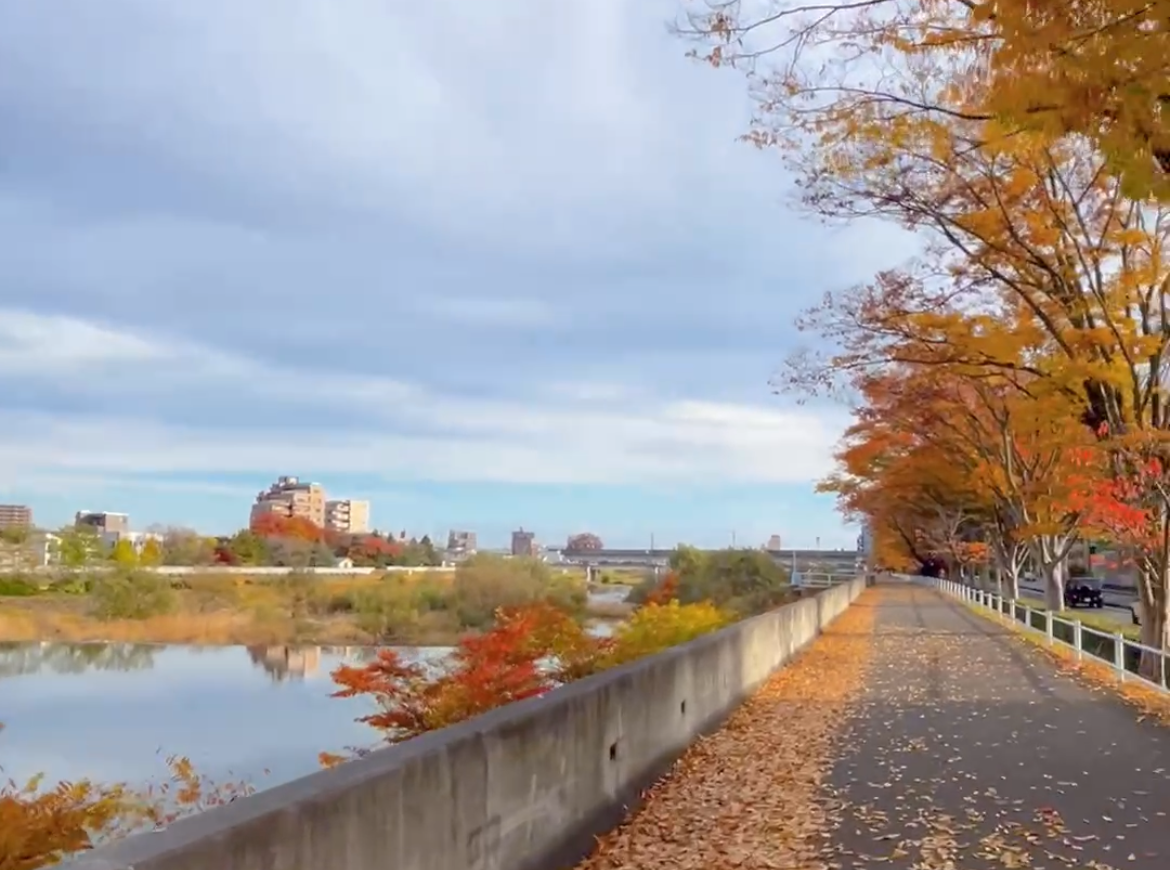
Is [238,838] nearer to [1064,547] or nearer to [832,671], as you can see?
[832,671]

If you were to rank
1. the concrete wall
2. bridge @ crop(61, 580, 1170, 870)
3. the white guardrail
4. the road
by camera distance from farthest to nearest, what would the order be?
the road < the white guardrail < bridge @ crop(61, 580, 1170, 870) < the concrete wall

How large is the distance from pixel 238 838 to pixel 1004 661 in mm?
19241

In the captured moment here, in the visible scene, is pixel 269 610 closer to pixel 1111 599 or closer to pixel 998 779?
pixel 1111 599

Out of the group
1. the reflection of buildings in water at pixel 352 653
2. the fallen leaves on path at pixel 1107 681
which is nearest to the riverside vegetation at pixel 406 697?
the fallen leaves on path at pixel 1107 681

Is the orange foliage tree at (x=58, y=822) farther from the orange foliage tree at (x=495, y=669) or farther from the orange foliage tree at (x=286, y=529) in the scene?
the orange foliage tree at (x=286, y=529)

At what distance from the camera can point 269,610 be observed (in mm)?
62500

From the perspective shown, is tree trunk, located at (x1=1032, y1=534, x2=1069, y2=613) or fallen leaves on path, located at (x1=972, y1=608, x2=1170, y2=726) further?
tree trunk, located at (x1=1032, y1=534, x2=1069, y2=613)

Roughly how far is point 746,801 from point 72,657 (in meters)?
48.2

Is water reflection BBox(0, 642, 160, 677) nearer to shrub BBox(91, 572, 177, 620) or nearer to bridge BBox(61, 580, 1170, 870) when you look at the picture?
shrub BBox(91, 572, 177, 620)

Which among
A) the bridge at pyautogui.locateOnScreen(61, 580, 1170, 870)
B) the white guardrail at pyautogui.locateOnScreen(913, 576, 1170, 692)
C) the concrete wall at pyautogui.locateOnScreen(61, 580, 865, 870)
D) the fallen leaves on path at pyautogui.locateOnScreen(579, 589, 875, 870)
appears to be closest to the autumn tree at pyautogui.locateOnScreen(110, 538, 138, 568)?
the white guardrail at pyautogui.locateOnScreen(913, 576, 1170, 692)

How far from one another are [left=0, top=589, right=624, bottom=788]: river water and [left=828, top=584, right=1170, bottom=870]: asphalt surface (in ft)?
37.8

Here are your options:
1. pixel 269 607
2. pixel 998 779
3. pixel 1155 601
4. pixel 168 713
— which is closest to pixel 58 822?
pixel 998 779

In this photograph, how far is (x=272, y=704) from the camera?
117 ft

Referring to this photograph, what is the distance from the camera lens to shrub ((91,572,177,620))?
61312mm
